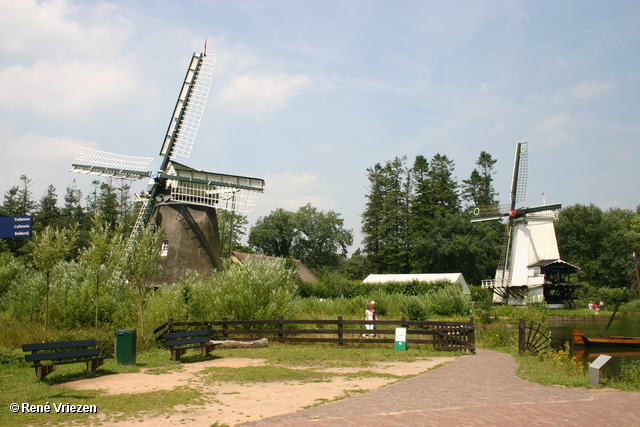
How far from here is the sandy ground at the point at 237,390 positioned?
297 inches

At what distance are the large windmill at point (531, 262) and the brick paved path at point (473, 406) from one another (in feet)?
138

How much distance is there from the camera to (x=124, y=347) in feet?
41.7

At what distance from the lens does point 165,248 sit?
1080 inches

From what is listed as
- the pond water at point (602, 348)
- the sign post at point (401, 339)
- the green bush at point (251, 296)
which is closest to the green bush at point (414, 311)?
the pond water at point (602, 348)

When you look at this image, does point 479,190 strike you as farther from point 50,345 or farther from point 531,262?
point 50,345

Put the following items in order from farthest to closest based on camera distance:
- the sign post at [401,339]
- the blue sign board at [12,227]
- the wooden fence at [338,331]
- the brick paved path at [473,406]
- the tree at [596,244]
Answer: the tree at [596,244] → the wooden fence at [338,331] → the sign post at [401,339] → the blue sign board at [12,227] → the brick paved path at [473,406]

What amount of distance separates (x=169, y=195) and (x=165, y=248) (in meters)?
3.32

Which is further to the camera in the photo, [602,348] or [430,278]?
[430,278]

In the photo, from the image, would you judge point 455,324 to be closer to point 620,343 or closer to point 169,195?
point 620,343

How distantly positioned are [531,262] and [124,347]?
4578 cm

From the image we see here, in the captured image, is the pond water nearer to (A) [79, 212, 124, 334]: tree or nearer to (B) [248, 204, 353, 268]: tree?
(A) [79, 212, 124, 334]: tree

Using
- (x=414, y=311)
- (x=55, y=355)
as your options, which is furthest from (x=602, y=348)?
(x=55, y=355)

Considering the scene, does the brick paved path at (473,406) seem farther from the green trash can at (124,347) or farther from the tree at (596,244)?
the tree at (596,244)

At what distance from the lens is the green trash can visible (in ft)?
41.5
